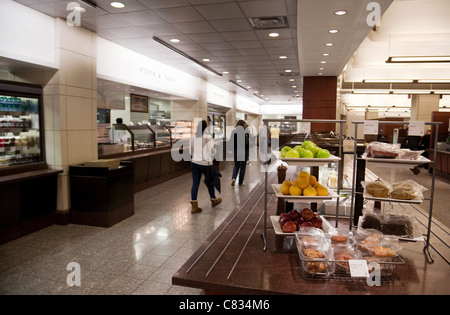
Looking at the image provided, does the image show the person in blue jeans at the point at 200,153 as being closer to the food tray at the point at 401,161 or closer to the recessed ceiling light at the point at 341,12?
the recessed ceiling light at the point at 341,12

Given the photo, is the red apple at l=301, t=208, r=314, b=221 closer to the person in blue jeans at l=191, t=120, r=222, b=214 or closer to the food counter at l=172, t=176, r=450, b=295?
the food counter at l=172, t=176, r=450, b=295

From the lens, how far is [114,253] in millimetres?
3760

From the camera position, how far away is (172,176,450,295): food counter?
162 centimetres

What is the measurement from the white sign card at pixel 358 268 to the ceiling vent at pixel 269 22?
412 centimetres

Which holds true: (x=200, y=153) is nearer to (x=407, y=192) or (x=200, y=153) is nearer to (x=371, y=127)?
(x=371, y=127)

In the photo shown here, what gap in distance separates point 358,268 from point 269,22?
4.34 meters

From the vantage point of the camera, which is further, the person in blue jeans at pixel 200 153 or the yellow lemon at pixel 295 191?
the person in blue jeans at pixel 200 153

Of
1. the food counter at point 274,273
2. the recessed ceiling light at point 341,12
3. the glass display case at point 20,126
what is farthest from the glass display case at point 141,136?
the food counter at point 274,273

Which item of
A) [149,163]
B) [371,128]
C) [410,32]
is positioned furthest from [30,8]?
[410,32]

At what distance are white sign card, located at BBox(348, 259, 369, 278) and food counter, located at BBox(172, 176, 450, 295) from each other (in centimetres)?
8

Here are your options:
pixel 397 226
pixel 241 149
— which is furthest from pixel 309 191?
pixel 241 149

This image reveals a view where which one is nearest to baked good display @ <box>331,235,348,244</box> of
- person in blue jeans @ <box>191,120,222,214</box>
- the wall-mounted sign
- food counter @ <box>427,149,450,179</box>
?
person in blue jeans @ <box>191,120,222,214</box>

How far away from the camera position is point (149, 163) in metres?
7.63

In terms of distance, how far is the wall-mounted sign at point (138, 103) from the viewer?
8.87 metres
